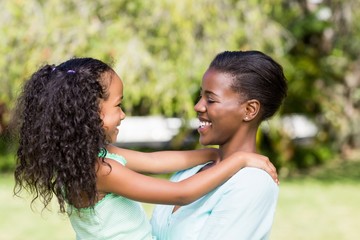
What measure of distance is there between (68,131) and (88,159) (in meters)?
0.09

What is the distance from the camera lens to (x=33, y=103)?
7.06 ft

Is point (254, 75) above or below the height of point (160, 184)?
above

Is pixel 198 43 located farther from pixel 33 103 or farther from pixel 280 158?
pixel 33 103

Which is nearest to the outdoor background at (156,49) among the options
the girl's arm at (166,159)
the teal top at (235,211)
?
the girl's arm at (166,159)

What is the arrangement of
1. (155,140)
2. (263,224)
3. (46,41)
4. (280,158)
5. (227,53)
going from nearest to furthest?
(263,224), (227,53), (46,41), (280,158), (155,140)

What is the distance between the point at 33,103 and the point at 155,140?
12.9m

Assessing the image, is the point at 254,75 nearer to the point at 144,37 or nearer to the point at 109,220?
the point at 109,220

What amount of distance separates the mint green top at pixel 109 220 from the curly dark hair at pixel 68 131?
0.04m

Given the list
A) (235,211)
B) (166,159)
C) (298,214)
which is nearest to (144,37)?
(298,214)

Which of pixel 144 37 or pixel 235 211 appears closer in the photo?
pixel 235 211

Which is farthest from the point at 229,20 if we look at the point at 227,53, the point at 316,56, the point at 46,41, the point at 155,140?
the point at 227,53

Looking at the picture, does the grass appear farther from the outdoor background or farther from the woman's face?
the woman's face

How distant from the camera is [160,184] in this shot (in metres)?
2.13

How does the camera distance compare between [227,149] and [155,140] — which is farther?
[155,140]
